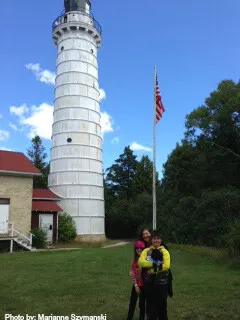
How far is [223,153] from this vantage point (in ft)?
89.6

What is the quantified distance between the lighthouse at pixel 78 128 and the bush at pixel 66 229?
→ 67 cm

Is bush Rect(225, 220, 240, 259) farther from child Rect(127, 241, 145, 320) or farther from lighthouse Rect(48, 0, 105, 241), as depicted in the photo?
lighthouse Rect(48, 0, 105, 241)

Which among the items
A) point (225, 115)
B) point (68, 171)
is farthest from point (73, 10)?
point (225, 115)

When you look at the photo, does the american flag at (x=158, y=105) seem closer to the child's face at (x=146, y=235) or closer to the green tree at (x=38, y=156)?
the child's face at (x=146, y=235)

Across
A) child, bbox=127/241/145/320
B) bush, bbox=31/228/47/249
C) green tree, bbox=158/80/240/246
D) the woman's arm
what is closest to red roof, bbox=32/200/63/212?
bush, bbox=31/228/47/249

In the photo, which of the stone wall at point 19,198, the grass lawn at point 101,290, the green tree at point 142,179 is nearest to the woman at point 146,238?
the grass lawn at point 101,290

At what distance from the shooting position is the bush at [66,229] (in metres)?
27.4

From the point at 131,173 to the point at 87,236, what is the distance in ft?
58.6

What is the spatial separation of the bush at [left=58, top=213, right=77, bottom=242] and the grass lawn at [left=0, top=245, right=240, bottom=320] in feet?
45.9

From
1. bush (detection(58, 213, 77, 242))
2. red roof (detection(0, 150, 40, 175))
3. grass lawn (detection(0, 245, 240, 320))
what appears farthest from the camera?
bush (detection(58, 213, 77, 242))

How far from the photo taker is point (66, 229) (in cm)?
2758

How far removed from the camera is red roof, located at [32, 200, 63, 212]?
86.4 feet

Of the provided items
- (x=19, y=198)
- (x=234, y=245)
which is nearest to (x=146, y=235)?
(x=234, y=245)

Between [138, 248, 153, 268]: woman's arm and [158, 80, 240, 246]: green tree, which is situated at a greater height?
[158, 80, 240, 246]: green tree
